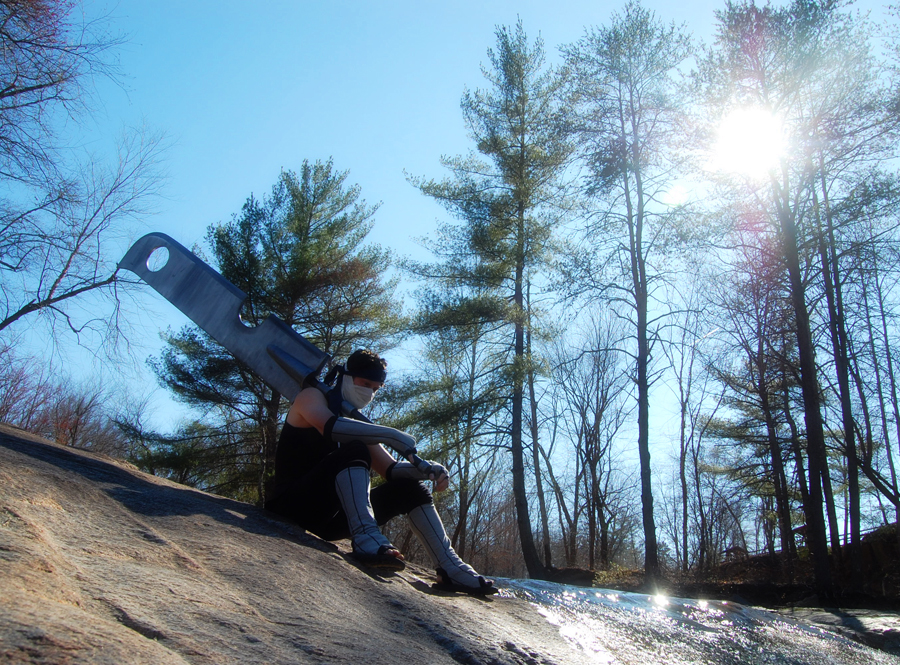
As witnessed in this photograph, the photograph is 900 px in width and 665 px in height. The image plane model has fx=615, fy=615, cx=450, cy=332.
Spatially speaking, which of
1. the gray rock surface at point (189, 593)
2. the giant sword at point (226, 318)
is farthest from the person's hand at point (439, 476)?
the giant sword at point (226, 318)

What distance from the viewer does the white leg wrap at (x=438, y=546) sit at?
9.50 ft

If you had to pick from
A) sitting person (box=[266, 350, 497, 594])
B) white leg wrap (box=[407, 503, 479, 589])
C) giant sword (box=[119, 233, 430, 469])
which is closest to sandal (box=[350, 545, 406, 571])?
sitting person (box=[266, 350, 497, 594])

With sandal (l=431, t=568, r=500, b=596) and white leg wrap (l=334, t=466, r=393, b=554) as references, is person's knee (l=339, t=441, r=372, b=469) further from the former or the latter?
sandal (l=431, t=568, r=500, b=596)

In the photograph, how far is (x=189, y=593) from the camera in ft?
5.89

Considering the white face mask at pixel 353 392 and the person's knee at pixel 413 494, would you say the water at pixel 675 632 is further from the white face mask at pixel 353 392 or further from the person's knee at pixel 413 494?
the white face mask at pixel 353 392

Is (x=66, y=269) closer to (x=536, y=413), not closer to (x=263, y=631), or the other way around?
(x=263, y=631)

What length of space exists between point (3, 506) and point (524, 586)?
97.7 inches

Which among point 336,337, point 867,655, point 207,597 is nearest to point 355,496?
point 207,597

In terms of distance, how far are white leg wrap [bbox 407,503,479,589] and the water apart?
0.38 meters

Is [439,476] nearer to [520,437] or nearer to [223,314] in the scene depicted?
[223,314]

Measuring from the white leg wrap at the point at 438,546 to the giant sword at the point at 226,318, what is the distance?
1285 millimetres

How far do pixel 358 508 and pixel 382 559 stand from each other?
254 millimetres

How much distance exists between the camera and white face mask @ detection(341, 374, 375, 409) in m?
3.34

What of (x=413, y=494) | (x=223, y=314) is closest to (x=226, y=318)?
(x=223, y=314)
